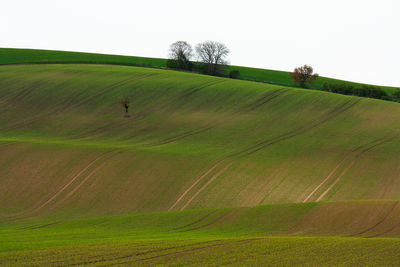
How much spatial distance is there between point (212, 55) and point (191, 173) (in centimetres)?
4379

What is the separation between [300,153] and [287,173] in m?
3.84

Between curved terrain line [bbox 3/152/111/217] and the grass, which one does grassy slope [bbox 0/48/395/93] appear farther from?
the grass

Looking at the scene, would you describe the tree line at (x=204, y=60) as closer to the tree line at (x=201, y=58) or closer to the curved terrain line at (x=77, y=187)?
the tree line at (x=201, y=58)

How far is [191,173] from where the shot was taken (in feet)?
98.7

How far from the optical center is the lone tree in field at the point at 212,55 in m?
70.2

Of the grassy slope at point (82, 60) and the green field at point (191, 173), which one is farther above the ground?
the grassy slope at point (82, 60)

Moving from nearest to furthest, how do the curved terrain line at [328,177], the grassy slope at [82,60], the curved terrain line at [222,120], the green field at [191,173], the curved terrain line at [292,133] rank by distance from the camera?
1. the green field at [191,173]
2. the curved terrain line at [328,177]
3. the curved terrain line at [292,133]
4. the curved terrain line at [222,120]
5. the grassy slope at [82,60]

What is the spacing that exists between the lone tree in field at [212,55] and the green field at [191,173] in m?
12.4

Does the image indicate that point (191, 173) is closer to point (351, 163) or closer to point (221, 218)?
point (221, 218)

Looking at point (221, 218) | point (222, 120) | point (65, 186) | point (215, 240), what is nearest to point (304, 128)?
point (222, 120)

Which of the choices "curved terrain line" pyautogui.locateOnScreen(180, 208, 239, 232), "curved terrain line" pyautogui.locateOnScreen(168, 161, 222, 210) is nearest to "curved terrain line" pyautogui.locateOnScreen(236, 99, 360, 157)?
"curved terrain line" pyautogui.locateOnScreen(168, 161, 222, 210)

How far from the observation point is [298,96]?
4853 cm

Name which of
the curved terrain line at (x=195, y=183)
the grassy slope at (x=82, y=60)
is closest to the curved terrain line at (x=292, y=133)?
the curved terrain line at (x=195, y=183)

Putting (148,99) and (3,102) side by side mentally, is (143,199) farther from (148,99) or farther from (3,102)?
(3,102)
